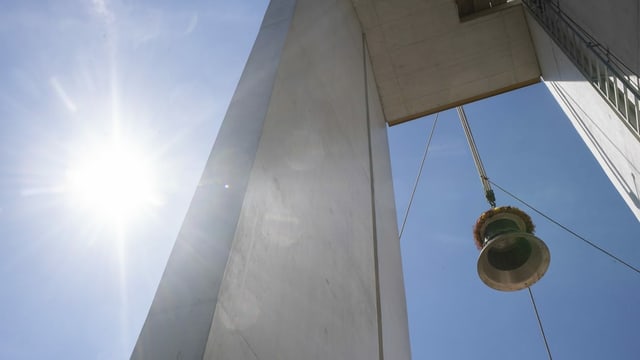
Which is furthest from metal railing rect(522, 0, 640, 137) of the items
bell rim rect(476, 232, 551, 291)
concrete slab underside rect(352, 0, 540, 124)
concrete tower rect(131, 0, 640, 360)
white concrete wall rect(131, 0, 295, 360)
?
white concrete wall rect(131, 0, 295, 360)

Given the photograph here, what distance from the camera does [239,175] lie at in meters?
1.65

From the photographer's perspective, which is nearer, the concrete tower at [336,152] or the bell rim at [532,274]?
the concrete tower at [336,152]

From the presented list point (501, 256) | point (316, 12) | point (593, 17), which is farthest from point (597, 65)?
point (316, 12)

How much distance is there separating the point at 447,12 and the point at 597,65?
2.46m

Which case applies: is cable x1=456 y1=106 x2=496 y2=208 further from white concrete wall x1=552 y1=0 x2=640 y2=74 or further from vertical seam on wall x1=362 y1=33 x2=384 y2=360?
white concrete wall x1=552 y1=0 x2=640 y2=74

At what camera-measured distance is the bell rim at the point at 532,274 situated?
3211 millimetres

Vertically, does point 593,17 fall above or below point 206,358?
above

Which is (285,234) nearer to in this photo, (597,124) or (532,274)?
(532,274)

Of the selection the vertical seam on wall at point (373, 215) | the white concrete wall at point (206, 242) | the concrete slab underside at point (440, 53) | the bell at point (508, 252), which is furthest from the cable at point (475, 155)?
the white concrete wall at point (206, 242)

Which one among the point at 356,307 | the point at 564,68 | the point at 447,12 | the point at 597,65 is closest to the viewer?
the point at 356,307

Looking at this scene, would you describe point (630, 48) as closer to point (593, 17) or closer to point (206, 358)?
point (593, 17)

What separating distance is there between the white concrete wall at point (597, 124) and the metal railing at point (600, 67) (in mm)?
96

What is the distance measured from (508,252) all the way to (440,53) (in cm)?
309

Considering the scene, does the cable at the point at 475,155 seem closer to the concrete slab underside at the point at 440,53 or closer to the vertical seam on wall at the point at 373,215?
the concrete slab underside at the point at 440,53
